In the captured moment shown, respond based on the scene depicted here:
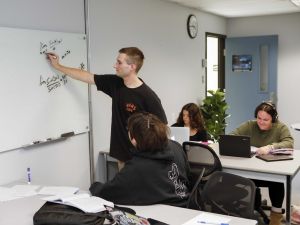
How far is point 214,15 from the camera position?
6.56 meters

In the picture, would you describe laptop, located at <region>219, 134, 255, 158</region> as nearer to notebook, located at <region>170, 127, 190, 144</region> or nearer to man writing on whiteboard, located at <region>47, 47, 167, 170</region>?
notebook, located at <region>170, 127, 190, 144</region>

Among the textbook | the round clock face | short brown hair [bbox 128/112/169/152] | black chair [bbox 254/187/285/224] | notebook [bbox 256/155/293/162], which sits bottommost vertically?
black chair [bbox 254/187/285/224]

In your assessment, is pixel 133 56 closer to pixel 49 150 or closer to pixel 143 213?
pixel 49 150

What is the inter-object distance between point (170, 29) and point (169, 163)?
10.7 ft

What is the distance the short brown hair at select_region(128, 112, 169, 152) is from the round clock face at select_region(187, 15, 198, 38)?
3.67 meters

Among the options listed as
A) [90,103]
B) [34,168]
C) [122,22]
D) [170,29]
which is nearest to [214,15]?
[170,29]

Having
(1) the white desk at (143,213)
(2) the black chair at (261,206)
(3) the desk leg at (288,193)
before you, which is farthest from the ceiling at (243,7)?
(1) the white desk at (143,213)

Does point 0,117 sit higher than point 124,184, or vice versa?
point 0,117

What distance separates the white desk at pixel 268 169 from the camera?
299 centimetres

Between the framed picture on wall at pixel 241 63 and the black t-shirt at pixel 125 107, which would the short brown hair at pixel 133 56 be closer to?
the black t-shirt at pixel 125 107

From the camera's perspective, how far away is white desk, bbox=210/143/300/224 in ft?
9.81

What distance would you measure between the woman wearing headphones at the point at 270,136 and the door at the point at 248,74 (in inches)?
125

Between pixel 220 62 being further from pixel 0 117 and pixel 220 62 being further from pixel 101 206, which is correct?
pixel 101 206

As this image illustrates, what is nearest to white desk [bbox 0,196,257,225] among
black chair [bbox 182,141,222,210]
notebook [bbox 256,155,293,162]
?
black chair [bbox 182,141,222,210]
